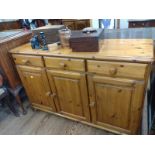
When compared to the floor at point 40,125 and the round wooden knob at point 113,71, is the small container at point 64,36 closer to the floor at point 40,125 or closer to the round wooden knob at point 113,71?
the round wooden knob at point 113,71

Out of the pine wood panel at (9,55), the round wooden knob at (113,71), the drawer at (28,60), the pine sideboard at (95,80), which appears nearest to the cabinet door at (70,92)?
the pine sideboard at (95,80)

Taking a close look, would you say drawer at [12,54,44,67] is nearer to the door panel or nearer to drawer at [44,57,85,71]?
drawer at [44,57,85,71]

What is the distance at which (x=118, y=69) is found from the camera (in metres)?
1.02

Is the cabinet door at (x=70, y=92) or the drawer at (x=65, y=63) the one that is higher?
the drawer at (x=65, y=63)

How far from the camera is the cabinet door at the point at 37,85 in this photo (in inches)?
57.0

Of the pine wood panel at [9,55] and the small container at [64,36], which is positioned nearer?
the small container at [64,36]

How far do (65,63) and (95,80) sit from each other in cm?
28

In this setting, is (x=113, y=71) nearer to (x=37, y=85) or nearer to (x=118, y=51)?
(x=118, y=51)

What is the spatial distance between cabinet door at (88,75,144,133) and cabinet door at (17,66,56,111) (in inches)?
18.8

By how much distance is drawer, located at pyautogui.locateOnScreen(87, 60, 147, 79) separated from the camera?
0.95m

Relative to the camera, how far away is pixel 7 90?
169 cm

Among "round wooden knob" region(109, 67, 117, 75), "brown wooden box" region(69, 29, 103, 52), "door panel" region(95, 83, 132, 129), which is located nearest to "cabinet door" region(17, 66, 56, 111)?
"brown wooden box" region(69, 29, 103, 52)
